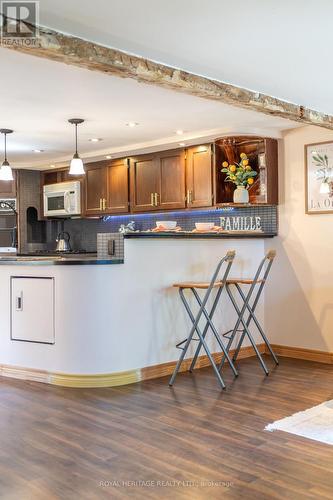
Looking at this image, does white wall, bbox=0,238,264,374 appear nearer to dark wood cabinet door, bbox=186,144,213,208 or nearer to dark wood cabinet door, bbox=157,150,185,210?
dark wood cabinet door, bbox=186,144,213,208

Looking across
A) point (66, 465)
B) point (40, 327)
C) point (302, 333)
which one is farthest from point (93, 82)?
point (302, 333)

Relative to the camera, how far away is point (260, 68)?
3.61 meters

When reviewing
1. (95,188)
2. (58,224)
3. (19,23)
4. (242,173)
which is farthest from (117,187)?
(19,23)

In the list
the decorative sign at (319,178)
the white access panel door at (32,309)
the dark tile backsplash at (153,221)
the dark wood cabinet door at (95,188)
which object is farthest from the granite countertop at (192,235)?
the dark wood cabinet door at (95,188)

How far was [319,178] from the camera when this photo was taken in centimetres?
520

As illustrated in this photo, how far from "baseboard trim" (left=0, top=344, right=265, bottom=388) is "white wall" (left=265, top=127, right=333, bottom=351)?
1237 mm

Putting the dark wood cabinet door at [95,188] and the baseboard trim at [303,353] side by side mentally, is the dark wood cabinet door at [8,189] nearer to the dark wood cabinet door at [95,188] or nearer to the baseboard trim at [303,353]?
the dark wood cabinet door at [95,188]

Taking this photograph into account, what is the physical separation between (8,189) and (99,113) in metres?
3.21

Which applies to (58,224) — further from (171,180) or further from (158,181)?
(171,180)

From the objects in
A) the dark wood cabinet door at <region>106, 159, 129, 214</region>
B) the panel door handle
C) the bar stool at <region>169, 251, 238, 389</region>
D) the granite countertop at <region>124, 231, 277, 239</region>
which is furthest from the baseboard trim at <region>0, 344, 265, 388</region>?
the dark wood cabinet door at <region>106, 159, 129, 214</region>

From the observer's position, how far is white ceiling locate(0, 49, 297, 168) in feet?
12.6

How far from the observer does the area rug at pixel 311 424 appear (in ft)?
10.3

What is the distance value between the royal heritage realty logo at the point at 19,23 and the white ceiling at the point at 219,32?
6cm

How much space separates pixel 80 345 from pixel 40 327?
429 mm
